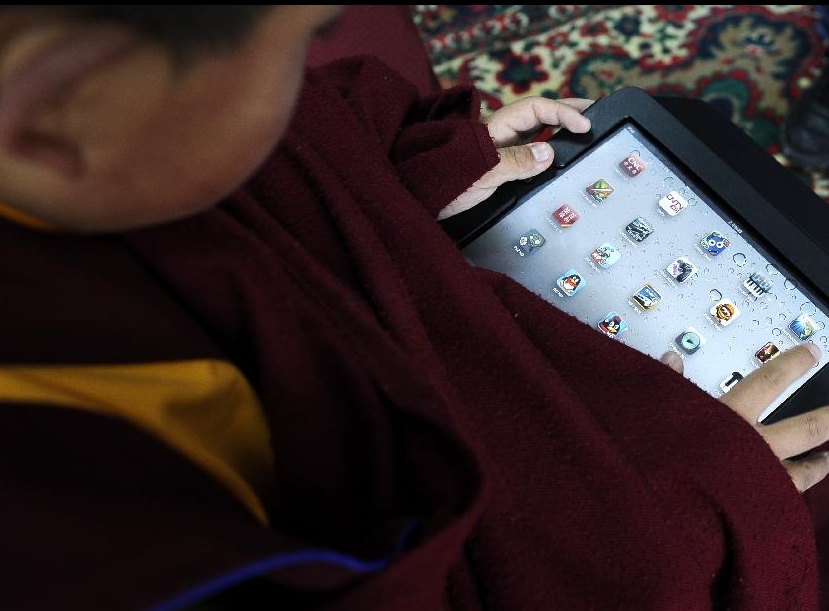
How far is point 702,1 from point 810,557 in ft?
2.87

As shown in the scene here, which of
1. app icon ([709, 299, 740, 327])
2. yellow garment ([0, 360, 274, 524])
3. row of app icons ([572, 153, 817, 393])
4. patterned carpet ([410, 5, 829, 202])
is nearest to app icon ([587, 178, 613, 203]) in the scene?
row of app icons ([572, 153, 817, 393])

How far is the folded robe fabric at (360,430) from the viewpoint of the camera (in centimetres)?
31

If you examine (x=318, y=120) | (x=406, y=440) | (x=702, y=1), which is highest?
(x=318, y=120)

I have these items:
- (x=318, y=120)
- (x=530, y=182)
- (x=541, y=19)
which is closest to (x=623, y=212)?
(x=530, y=182)

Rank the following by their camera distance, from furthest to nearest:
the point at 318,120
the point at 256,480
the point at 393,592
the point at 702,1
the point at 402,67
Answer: the point at 702,1 < the point at 402,67 < the point at 318,120 < the point at 256,480 < the point at 393,592

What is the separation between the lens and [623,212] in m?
0.56

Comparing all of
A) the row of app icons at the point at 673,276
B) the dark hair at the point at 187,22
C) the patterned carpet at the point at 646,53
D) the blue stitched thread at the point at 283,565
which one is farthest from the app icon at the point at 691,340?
the patterned carpet at the point at 646,53

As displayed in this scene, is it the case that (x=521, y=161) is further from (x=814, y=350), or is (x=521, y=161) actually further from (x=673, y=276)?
(x=814, y=350)

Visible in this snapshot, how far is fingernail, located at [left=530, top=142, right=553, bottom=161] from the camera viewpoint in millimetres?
565

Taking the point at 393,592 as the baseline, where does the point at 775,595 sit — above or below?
below

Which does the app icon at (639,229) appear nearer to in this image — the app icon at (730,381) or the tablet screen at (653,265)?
the tablet screen at (653,265)

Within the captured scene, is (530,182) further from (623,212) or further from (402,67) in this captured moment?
(402,67)

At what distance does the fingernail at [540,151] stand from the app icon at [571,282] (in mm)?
87

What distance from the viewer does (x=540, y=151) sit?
0.57 metres
